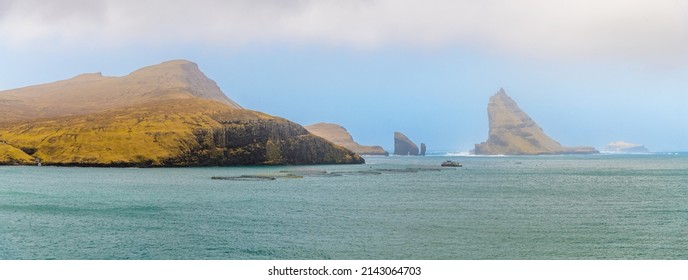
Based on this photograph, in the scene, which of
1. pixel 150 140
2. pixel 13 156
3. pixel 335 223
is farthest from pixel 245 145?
pixel 335 223

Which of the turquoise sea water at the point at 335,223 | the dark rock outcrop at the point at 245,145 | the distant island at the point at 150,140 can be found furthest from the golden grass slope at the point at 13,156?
the turquoise sea water at the point at 335,223

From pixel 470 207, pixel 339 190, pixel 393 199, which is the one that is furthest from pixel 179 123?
pixel 470 207

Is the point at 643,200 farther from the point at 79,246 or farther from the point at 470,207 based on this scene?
the point at 79,246

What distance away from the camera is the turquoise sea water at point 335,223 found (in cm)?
4416

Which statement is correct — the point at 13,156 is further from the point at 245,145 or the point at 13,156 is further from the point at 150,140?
the point at 245,145

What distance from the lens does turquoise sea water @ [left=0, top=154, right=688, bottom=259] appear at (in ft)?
145

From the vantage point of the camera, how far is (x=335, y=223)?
5641 centimetres

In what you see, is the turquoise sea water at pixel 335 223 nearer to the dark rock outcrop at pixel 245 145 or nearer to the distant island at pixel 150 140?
the distant island at pixel 150 140

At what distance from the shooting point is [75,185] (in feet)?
308

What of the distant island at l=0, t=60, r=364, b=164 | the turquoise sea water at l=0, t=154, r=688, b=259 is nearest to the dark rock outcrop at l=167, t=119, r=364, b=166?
the distant island at l=0, t=60, r=364, b=164

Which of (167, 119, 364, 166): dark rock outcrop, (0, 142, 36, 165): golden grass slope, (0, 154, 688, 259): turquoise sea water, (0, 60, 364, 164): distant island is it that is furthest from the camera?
(167, 119, 364, 166): dark rock outcrop

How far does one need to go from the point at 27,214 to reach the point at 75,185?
35.8 m

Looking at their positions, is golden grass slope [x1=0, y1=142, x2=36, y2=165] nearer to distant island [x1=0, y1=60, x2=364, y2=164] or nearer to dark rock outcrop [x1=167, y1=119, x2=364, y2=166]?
distant island [x1=0, y1=60, x2=364, y2=164]

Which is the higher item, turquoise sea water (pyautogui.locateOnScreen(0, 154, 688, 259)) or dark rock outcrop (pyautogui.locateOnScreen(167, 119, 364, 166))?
dark rock outcrop (pyautogui.locateOnScreen(167, 119, 364, 166))
